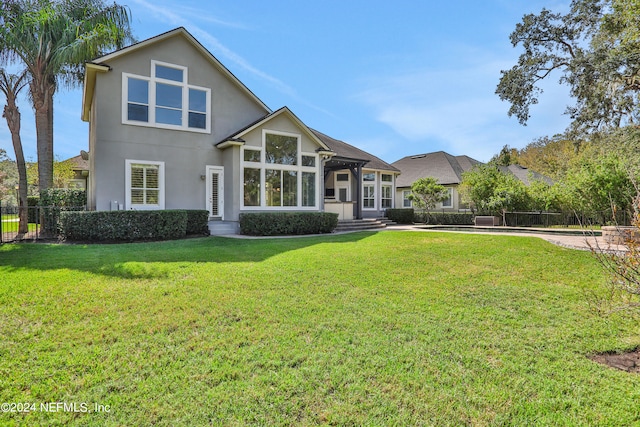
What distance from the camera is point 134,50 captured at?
513 inches

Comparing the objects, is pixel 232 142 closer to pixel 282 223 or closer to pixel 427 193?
pixel 282 223

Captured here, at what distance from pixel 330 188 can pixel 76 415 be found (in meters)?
22.1

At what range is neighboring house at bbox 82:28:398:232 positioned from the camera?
503 inches

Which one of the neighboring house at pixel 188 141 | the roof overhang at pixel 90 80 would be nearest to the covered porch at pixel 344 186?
the neighboring house at pixel 188 141

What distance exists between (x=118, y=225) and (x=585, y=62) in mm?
20818

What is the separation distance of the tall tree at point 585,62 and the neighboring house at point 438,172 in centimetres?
791

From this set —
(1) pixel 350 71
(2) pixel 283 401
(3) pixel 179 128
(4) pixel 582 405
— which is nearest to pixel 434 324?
(4) pixel 582 405

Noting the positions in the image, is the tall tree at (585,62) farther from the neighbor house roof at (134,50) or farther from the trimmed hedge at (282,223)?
the neighbor house roof at (134,50)

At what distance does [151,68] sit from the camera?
1350 centimetres

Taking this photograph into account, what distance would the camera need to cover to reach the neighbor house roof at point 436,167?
89.6 ft

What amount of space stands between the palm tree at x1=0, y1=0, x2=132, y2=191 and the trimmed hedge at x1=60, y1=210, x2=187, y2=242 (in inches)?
258

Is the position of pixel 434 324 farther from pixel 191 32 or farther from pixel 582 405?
pixel 191 32

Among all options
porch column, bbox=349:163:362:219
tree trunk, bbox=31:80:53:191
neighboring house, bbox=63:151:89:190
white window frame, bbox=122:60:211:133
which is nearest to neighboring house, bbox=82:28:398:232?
white window frame, bbox=122:60:211:133

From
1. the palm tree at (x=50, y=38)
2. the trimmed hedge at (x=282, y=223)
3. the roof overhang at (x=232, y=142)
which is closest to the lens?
the palm tree at (x=50, y=38)
